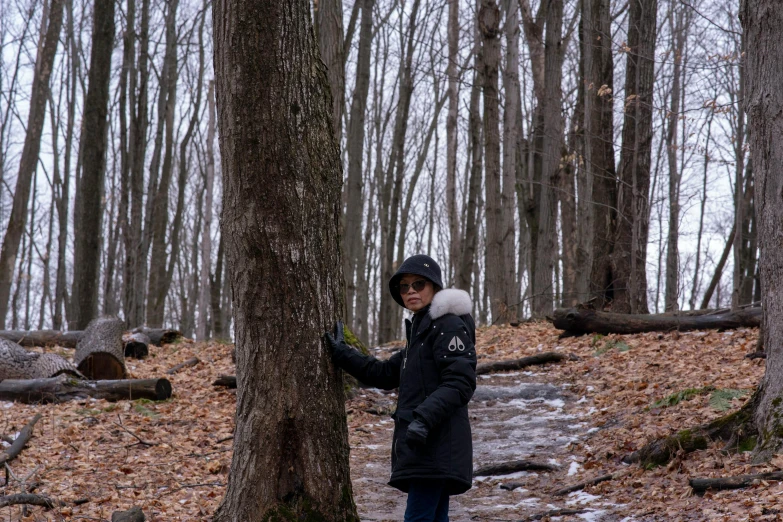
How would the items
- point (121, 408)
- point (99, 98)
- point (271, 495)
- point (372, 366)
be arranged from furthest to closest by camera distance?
point (99, 98) < point (121, 408) < point (372, 366) < point (271, 495)

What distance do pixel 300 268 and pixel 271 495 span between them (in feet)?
4.19

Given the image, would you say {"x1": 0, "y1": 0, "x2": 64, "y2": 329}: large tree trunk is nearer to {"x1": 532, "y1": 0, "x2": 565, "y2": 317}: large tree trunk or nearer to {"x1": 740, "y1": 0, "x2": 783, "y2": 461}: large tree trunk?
{"x1": 532, "y1": 0, "x2": 565, "y2": 317}: large tree trunk

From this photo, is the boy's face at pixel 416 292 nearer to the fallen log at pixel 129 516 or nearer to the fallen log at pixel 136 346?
the fallen log at pixel 129 516

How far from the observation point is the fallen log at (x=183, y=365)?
34.8 feet

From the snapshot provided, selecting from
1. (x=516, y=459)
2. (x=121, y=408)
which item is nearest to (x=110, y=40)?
(x=121, y=408)

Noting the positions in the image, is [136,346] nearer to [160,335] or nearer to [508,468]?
[160,335]

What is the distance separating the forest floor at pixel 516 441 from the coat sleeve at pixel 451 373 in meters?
1.76

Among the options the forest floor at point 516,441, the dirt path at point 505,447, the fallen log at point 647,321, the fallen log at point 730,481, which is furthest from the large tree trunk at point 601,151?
the fallen log at point 730,481

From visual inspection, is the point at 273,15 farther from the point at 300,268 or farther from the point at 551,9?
the point at 551,9

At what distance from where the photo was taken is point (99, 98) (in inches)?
503

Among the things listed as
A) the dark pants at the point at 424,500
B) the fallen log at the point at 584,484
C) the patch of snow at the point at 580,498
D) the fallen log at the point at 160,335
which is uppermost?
the fallen log at the point at 160,335

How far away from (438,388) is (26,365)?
7668 mm

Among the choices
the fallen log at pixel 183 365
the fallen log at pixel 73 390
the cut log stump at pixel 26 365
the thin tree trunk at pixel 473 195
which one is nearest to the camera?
the fallen log at pixel 73 390

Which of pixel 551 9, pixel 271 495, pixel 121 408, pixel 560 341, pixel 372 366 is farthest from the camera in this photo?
pixel 551 9
